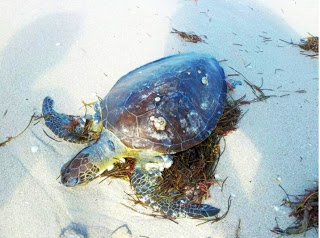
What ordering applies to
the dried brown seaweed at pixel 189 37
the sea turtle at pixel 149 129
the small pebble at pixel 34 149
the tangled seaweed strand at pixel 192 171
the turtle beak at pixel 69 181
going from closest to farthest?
the turtle beak at pixel 69 181 < the sea turtle at pixel 149 129 < the tangled seaweed strand at pixel 192 171 < the small pebble at pixel 34 149 < the dried brown seaweed at pixel 189 37

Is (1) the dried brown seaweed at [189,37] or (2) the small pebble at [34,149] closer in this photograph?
(2) the small pebble at [34,149]

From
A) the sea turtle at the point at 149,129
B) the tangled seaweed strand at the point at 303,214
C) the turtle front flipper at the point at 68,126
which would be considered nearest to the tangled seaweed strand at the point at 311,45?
the sea turtle at the point at 149,129

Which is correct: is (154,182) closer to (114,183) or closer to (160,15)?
(114,183)

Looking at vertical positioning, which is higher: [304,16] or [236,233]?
[304,16]

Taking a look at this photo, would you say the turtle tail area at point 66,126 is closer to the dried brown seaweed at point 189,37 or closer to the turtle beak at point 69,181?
the turtle beak at point 69,181

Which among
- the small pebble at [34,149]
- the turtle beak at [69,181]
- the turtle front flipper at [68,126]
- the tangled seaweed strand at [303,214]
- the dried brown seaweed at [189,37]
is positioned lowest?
the tangled seaweed strand at [303,214]

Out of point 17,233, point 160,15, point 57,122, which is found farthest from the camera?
point 160,15

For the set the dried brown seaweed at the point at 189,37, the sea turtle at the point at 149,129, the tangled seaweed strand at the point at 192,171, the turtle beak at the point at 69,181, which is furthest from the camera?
the dried brown seaweed at the point at 189,37

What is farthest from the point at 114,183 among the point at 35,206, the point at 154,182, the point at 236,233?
the point at 236,233
